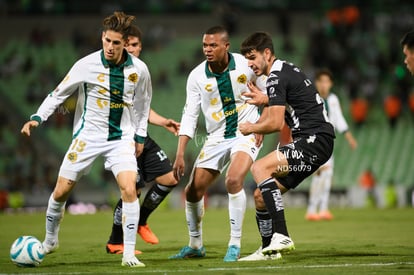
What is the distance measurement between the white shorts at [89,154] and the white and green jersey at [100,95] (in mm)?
80

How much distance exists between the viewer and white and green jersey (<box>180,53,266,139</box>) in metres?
9.66

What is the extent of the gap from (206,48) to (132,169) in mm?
1687

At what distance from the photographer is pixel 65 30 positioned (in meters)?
33.7

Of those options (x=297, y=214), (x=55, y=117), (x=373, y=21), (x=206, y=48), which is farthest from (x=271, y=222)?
(x=373, y=21)

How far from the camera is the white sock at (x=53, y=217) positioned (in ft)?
29.8

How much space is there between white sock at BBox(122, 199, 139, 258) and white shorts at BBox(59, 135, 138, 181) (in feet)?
1.44

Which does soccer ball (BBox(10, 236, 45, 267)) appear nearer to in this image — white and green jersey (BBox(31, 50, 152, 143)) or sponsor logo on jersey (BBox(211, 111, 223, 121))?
white and green jersey (BBox(31, 50, 152, 143))

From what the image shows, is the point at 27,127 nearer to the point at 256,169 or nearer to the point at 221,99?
the point at 221,99

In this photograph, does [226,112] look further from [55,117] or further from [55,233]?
[55,117]

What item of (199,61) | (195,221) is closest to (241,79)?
(195,221)

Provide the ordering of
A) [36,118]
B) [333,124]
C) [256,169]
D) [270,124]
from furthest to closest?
[333,124]
[256,169]
[36,118]
[270,124]

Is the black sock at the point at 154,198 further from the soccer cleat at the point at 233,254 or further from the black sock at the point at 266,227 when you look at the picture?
the soccer cleat at the point at 233,254

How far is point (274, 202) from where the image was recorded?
8.80 metres

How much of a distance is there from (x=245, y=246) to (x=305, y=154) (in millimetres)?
2380
